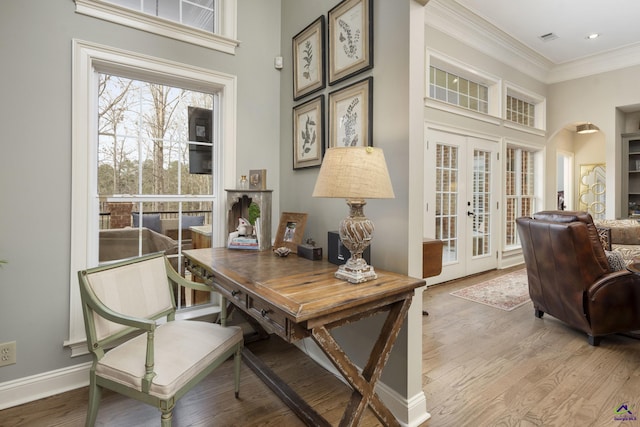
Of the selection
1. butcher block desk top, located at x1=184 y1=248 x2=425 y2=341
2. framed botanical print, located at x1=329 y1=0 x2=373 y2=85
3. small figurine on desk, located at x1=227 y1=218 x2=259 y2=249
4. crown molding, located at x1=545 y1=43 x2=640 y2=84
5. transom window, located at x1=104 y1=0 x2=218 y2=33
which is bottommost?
butcher block desk top, located at x1=184 y1=248 x2=425 y2=341

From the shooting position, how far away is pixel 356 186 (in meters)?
1.44

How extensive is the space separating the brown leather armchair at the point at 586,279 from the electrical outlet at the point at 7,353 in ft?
12.8

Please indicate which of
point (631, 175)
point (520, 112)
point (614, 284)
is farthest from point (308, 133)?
point (631, 175)

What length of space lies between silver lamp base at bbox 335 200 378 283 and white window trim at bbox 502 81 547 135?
465cm

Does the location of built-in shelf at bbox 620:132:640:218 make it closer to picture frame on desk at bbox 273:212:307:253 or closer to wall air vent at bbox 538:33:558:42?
wall air vent at bbox 538:33:558:42

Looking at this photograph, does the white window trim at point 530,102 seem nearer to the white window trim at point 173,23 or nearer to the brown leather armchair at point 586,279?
→ the brown leather armchair at point 586,279

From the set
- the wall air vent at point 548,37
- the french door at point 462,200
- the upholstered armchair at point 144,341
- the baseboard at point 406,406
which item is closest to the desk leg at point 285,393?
the upholstered armchair at point 144,341

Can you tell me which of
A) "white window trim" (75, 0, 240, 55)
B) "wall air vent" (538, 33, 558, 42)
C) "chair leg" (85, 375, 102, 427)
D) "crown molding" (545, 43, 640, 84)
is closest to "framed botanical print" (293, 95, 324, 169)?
"white window trim" (75, 0, 240, 55)

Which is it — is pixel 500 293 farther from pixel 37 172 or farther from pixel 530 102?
pixel 37 172

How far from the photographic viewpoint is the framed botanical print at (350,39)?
1.89 metres

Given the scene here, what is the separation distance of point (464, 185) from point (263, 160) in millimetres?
3213

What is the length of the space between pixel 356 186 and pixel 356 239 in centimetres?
27

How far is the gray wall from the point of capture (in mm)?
1845

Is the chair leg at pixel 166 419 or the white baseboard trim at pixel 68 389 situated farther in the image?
the white baseboard trim at pixel 68 389
